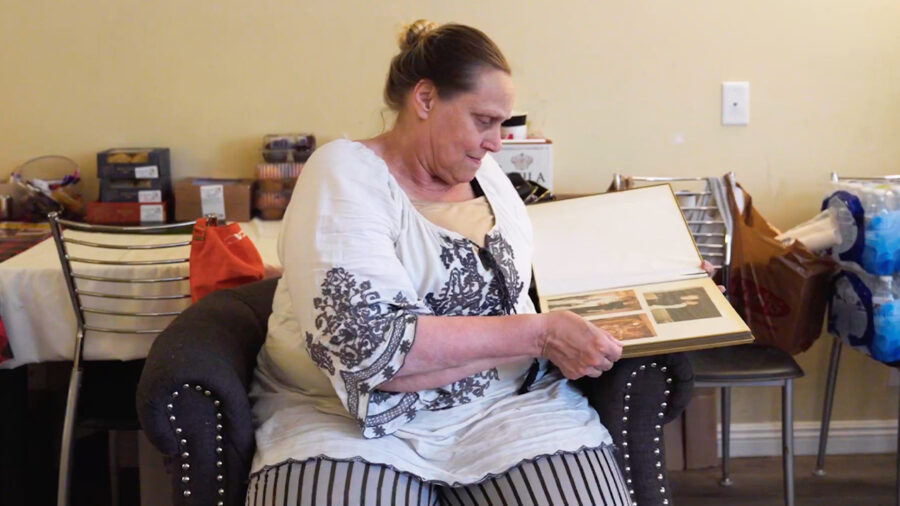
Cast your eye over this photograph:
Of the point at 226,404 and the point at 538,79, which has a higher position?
the point at 538,79

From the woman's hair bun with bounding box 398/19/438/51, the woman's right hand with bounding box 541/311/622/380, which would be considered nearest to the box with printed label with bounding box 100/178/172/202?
the woman's hair bun with bounding box 398/19/438/51

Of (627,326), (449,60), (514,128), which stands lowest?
(627,326)

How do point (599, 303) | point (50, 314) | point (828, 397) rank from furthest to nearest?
point (828, 397) < point (50, 314) < point (599, 303)

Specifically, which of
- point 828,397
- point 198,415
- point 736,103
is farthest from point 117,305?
point 828,397

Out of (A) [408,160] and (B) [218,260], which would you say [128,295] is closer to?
(B) [218,260]

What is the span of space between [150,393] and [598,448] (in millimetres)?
707

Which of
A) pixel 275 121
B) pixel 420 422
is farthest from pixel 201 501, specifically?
pixel 275 121

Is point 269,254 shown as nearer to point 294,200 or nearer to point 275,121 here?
point 275,121

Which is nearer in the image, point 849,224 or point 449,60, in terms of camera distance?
point 449,60

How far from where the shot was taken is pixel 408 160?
1665mm

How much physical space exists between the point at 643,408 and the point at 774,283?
0.82 metres

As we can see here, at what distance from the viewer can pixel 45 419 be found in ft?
8.32

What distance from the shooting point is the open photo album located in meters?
1.53

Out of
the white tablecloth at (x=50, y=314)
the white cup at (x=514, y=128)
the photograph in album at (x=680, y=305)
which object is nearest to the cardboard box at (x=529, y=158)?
the white cup at (x=514, y=128)
